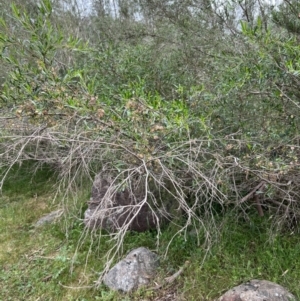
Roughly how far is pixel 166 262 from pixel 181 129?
61.2 inches

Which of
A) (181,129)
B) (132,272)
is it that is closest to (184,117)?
(181,129)

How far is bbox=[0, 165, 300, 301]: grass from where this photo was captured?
2.88 metres

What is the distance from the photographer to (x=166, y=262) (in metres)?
3.26

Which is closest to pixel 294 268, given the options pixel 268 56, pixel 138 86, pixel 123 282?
pixel 123 282

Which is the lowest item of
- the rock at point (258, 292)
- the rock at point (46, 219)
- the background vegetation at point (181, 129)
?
the rock at point (258, 292)

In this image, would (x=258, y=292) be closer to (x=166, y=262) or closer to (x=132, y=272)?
(x=166, y=262)

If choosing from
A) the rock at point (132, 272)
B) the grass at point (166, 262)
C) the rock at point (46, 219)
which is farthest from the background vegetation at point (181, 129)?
the rock at point (46, 219)

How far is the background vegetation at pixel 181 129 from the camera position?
229cm

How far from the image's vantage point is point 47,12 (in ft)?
6.84

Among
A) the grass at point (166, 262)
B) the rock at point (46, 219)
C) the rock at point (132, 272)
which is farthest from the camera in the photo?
the rock at point (46, 219)

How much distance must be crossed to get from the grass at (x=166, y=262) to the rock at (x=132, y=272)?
72mm

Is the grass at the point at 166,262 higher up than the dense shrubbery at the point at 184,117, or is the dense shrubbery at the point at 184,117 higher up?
the dense shrubbery at the point at 184,117

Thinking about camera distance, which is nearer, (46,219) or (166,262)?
(166,262)

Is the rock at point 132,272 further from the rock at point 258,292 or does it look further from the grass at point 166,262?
the rock at point 258,292
